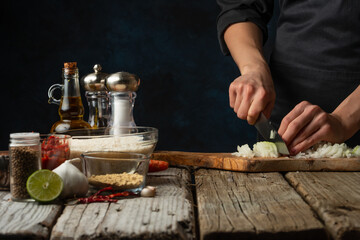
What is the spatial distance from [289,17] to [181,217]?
129 centimetres

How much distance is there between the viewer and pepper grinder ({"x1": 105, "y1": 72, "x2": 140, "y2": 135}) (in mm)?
1508

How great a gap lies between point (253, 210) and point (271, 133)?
0.62m

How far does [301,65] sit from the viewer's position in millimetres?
1903

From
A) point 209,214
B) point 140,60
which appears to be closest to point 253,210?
point 209,214

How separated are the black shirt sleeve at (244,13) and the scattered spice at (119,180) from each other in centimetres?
101

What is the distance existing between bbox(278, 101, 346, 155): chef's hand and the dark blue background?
72.0 inches

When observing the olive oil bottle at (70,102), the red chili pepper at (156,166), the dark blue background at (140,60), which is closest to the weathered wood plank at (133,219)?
the red chili pepper at (156,166)

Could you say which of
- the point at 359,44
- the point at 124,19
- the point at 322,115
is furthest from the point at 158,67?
the point at 322,115

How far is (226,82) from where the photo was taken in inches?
131

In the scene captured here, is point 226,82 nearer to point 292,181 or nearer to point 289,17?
point 289,17

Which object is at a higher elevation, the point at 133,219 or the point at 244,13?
the point at 244,13

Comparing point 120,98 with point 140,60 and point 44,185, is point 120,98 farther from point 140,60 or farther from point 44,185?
point 140,60

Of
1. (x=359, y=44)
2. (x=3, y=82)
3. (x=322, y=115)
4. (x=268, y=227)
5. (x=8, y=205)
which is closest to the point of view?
(x=268, y=227)

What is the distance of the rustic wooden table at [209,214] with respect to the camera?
0.79 m
